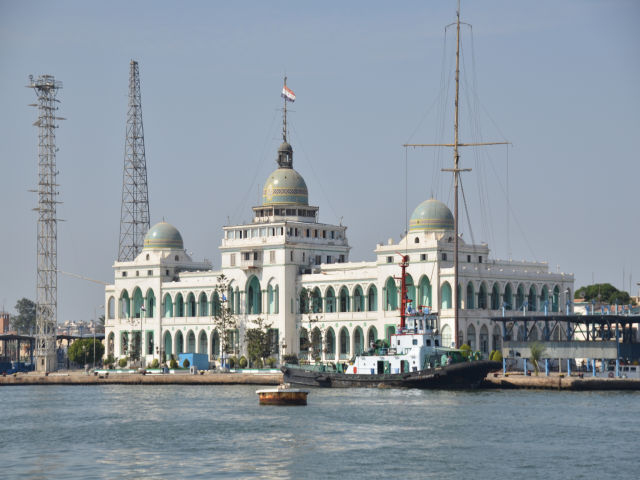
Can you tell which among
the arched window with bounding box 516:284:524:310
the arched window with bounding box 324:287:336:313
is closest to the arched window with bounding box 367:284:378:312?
the arched window with bounding box 324:287:336:313

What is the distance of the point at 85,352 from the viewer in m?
172

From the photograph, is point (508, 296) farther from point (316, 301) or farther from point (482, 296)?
point (316, 301)

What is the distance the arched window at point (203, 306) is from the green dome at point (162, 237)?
9.28m

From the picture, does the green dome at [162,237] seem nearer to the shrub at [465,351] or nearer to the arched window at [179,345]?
the arched window at [179,345]

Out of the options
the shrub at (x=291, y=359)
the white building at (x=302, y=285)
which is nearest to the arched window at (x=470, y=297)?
the white building at (x=302, y=285)

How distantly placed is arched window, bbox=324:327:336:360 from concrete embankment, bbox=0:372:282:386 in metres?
11.5

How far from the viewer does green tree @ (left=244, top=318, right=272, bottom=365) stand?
134250 mm

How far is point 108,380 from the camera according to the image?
5162 inches

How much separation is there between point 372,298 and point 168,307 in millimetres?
29799

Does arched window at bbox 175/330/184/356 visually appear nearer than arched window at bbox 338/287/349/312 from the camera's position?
No

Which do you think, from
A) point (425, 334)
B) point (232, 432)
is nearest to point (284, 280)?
point (425, 334)

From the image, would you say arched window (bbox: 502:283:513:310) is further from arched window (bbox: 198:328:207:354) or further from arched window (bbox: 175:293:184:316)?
arched window (bbox: 175:293:184:316)

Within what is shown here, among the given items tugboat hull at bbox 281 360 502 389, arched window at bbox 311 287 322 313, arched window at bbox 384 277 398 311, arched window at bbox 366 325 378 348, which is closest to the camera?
tugboat hull at bbox 281 360 502 389

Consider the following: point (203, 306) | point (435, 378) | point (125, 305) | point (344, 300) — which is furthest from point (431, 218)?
point (125, 305)
